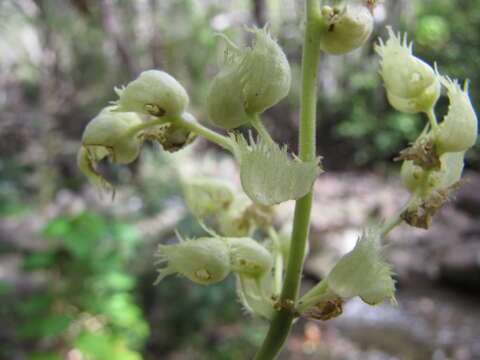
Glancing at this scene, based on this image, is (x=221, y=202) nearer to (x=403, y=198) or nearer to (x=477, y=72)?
(x=403, y=198)

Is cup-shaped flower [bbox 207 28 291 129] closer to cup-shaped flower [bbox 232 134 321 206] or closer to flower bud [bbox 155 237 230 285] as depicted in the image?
cup-shaped flower [bbox 232 134 321 206]

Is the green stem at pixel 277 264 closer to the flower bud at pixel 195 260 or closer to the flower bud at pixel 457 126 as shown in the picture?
the flower bud at pixel 195 260

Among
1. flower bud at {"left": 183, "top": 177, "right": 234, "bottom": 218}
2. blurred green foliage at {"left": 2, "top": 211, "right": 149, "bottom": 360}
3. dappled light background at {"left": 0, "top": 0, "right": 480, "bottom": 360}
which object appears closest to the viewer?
flower bud at {"left": 183, "top": 177, "right": 234, "bottom": 218}

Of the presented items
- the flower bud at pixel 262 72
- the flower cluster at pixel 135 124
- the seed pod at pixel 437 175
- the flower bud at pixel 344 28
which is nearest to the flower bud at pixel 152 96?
the flower cluster at pixel 135 124

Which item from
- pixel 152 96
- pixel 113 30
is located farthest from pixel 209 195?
pixel 113 30

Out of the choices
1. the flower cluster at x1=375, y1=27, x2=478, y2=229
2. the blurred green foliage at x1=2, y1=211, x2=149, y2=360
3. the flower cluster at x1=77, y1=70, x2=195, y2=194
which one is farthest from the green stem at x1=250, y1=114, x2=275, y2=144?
the blurred green foliage at x1=2, y1=211, x2=149, y2=360

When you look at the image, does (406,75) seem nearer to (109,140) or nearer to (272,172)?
(272,172)
